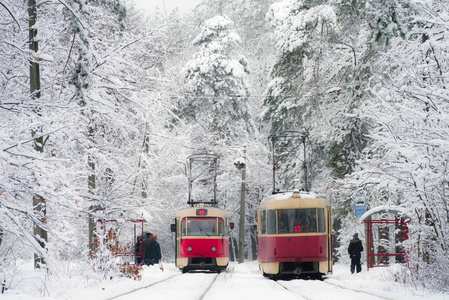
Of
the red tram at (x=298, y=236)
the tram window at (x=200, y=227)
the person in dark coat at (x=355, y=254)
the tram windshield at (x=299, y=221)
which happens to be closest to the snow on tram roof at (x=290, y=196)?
the red tram at (x=298, y=236)

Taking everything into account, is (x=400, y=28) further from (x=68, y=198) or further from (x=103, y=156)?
(x=103, y=156)

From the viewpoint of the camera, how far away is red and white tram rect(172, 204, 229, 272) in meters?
25.0

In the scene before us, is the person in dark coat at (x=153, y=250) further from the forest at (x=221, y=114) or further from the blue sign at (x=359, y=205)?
the blue sign at (x=359, y=205)

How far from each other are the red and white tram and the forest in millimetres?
2105

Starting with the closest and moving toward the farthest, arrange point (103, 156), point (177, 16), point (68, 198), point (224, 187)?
point (68, 198), point (103, 156), point (224, 187), point (177, 16)

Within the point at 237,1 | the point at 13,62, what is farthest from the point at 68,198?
the point at 237,1

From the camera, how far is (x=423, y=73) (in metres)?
13.5

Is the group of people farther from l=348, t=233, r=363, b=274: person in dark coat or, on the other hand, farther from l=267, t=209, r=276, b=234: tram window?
l=348, t=233, r=363, b=274: person in dark coat

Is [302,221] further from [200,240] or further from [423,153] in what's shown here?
[423,153]

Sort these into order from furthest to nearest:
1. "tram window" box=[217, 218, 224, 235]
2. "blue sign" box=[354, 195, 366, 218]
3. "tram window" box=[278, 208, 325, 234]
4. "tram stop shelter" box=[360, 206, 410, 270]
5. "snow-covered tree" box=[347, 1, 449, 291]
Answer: "tram window" box=[217, 218, 224, 235], "blue sign" box=[354, 195, 366, 218], "tram window" box=[278, 208, 325, 234], "tram stop shelter" box=[360, 206, 410, 270], "snow-covered tree" box=[347, 1, 449, 291]

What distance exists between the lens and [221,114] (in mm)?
42281

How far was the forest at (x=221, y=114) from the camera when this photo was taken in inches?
434

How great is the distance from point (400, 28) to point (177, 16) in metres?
42.7

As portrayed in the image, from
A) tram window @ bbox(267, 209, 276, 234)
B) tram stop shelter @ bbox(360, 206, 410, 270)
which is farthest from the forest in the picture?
tram window @ bbox(267, 209, 276, 234)
